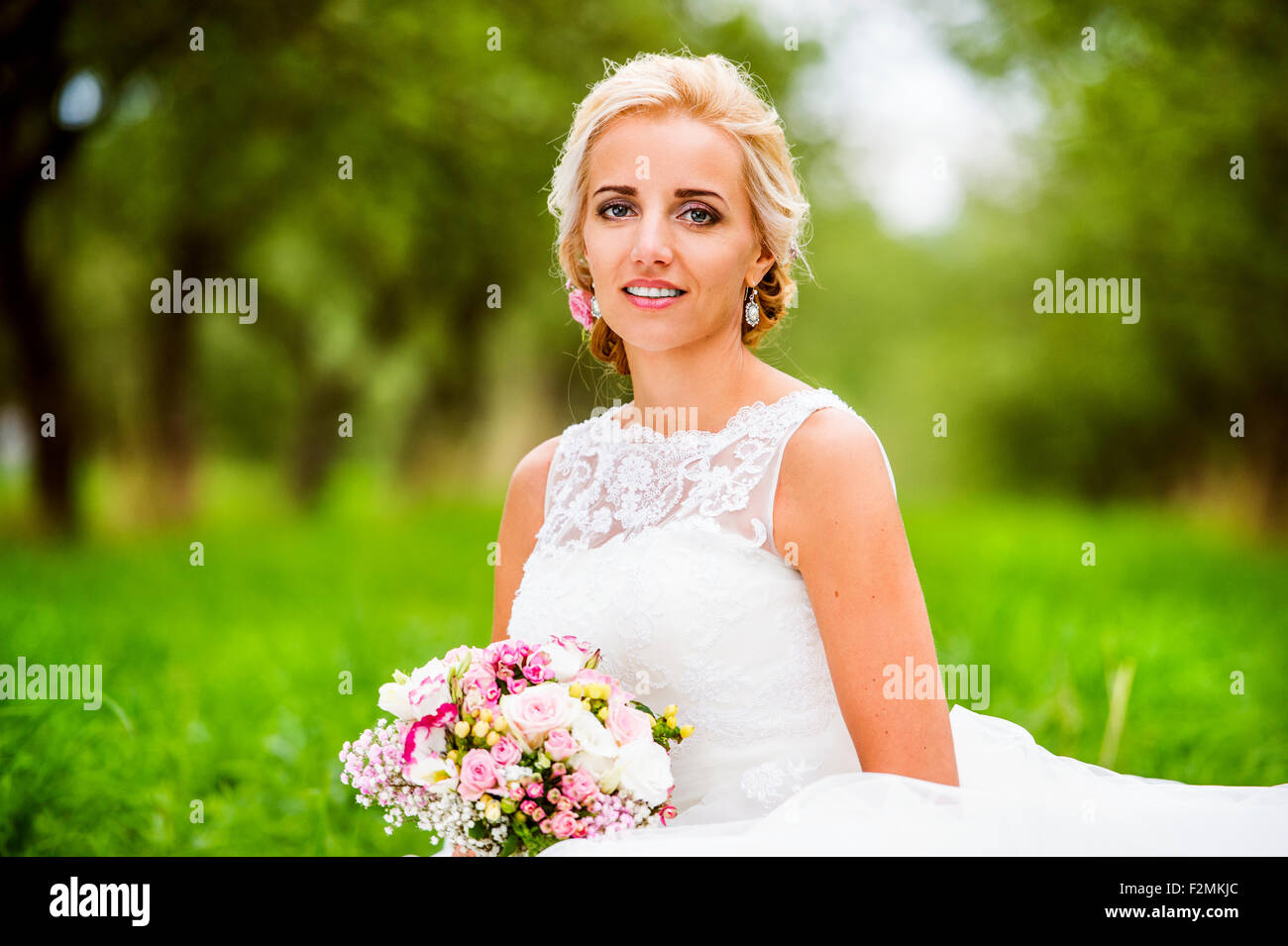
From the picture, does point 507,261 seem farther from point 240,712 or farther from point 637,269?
point 637,269

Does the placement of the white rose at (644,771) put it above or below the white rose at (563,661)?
below

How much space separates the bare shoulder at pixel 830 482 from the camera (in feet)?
8.73

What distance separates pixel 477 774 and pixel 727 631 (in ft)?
2.48

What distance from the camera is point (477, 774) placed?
2.37 metres

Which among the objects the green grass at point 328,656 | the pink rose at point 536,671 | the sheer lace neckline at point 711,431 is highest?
the sheer lace neckline at point 711,431

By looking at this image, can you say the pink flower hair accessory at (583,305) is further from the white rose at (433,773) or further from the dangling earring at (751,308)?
the white rose at (433,773)

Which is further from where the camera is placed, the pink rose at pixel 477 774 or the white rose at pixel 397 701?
the white rose at pixel 397 701

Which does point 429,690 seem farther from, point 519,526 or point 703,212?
point 703,212

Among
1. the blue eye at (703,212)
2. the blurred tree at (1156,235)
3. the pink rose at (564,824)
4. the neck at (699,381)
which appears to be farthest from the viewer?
the blurred tree at (1156,235)

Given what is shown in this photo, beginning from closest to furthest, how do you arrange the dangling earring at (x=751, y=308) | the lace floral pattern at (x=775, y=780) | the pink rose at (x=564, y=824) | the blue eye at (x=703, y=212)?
the pink rose at (x=564, y=824), the lace floral pattern at (x=775, y=780), the blue eye at (x=703, y=212), the dangling earring at (x=751, y=308)

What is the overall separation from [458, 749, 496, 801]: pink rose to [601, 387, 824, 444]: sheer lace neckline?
42.4 inches

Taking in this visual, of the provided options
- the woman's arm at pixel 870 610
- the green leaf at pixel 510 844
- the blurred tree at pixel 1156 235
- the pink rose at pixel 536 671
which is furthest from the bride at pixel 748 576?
the blurred tree at pixel 1156 235

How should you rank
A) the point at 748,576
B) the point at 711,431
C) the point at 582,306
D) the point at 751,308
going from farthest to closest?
the point at 582,306 → the point at 751,308 → the point at 711,431 → the point at 748,576

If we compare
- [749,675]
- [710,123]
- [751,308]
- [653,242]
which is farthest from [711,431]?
[710,123]
